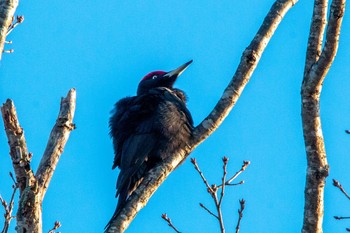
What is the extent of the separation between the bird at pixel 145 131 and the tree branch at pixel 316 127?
61.9 inches

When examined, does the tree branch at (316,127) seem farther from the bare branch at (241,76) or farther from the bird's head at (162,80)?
the bird's head at (162,80)

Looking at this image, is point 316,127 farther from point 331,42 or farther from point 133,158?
point 133,158

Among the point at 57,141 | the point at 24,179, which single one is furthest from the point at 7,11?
the point at 24,179

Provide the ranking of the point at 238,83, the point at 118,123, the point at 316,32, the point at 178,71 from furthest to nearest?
the point at 178,71
the point at 118,123
the point at 238,83
the point at 316,32

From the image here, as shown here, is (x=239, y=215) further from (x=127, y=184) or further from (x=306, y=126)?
(x=127, y=184)

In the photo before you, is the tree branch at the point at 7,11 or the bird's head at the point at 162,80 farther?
the bird's head at the point at 162,80

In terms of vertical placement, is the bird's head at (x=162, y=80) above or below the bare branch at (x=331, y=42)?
above

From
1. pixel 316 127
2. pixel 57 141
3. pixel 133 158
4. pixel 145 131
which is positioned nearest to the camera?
pixel 57 141

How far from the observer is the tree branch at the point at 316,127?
4836 millimetres

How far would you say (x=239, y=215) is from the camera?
5.29m

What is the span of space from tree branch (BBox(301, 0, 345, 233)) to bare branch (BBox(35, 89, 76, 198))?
5.36 ft

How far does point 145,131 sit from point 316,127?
8.27ft

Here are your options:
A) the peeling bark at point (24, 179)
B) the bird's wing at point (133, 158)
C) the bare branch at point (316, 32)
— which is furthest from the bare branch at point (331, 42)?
the bird's wing at point (133, 158)

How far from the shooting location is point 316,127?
16.8 feet
